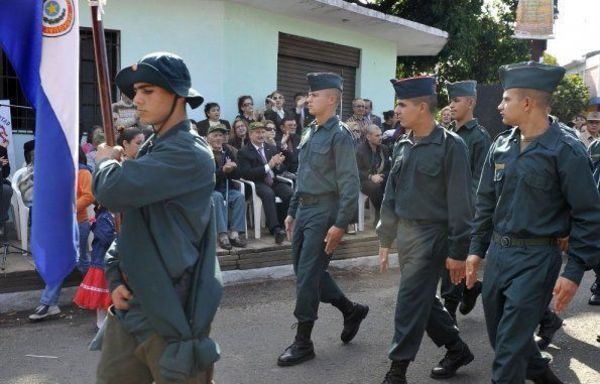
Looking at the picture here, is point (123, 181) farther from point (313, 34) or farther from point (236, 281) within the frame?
point (313, 34)

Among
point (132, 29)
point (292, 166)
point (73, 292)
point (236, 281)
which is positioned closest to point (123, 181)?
point (73, 292)

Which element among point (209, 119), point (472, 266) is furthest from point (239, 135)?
point (472, 266)

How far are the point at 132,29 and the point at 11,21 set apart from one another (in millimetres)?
5677

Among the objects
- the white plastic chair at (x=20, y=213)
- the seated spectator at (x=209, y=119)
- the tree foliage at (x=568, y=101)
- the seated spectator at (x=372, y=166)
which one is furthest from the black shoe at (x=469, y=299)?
the tree foliage at (x=568, y=101)

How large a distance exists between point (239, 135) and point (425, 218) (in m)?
5.52

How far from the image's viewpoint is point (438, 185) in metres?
4.36

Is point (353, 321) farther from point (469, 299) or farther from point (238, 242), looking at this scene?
point (238, 242)

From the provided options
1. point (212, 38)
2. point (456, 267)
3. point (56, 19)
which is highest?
point (212, 38)

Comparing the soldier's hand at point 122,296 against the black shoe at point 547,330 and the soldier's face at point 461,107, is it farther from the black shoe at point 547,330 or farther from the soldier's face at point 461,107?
the soldier's face at point 461,107

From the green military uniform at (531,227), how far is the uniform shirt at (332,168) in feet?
4.30

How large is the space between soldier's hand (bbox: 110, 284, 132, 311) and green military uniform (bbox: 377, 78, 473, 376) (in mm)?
2121

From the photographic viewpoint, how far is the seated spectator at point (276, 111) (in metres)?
10.3

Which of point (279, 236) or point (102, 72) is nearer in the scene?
point (102, 72)

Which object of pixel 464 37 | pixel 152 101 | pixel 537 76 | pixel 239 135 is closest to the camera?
pixel 152 101
